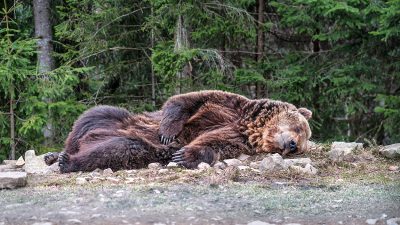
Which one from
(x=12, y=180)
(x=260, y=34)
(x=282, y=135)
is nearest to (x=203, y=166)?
(x=282, y=135)

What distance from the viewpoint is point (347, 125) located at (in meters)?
13.8

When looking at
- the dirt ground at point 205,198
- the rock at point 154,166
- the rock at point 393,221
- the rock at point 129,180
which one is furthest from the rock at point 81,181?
the rock at point 393,221

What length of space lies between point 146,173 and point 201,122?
1249 millimetres

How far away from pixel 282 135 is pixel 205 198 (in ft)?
7.41

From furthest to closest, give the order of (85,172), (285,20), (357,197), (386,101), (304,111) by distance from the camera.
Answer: (285,20), (386,101), (304,111), (85,172), (357,197)

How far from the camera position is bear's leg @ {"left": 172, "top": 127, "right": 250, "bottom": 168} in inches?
227

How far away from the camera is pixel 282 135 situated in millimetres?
6199

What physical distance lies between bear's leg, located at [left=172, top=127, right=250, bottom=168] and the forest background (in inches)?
174

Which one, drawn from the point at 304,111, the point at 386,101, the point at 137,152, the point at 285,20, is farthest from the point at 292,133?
the point at 285,20

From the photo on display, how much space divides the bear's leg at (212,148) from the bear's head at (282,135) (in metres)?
0.18

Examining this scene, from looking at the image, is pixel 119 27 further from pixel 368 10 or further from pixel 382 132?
pixel 382 132

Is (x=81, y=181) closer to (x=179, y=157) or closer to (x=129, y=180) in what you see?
(x=129, y=180)

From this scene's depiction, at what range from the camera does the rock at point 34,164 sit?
6.11 m

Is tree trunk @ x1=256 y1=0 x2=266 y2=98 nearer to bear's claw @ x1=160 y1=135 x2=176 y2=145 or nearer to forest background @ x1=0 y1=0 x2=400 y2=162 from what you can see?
forest background @ x1=0 y1=0 x2=400 y2=162
